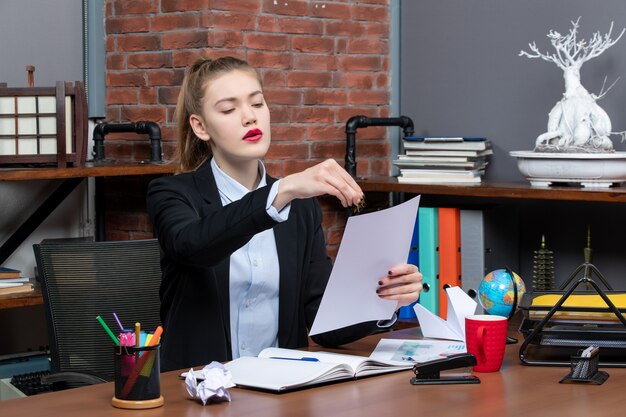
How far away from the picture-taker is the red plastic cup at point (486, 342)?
190 cm

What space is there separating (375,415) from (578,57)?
2143 mm

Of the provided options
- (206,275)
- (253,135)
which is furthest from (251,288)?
(253,135)

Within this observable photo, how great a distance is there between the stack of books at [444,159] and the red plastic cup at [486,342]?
162 centimetres

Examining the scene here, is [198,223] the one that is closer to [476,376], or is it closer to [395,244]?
[395,244]

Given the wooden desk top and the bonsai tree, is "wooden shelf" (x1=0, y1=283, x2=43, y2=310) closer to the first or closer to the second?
the wooden desk top

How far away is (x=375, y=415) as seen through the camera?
5.35 ft

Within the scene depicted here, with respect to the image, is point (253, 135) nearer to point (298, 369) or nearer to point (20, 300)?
point (298, 369)

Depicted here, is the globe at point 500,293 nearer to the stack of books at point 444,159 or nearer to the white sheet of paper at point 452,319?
the white sheet of paper at point 452,319

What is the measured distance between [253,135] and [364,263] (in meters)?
0.46

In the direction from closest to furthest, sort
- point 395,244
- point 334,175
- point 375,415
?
point 375,415 < point 334,175 < point 395,244

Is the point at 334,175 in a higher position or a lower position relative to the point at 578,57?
lower

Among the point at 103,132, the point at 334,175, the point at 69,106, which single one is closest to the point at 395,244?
the point at 334,175

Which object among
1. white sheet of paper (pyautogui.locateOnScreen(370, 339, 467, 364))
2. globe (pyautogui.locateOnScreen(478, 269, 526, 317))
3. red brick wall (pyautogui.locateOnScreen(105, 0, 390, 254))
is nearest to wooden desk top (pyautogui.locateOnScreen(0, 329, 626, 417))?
white sheet of paper (pyautogui.locateOnScreen(370, 339, 467, 364))

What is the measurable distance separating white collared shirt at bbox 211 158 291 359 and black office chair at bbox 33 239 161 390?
0.39 meters
